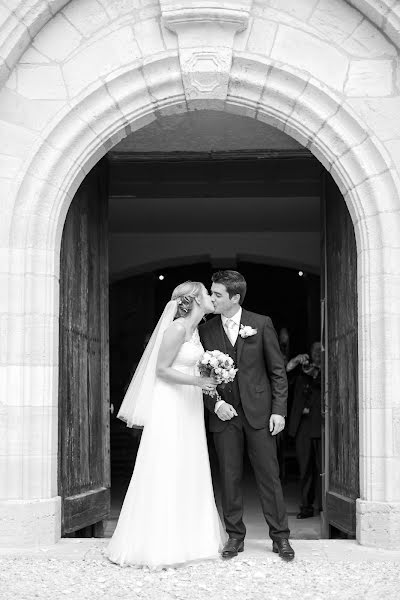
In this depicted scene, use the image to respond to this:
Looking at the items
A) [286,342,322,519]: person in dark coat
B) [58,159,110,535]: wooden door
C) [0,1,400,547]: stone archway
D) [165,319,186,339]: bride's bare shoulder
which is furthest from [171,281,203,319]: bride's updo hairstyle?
[286,342,322,519]: person in dark coat

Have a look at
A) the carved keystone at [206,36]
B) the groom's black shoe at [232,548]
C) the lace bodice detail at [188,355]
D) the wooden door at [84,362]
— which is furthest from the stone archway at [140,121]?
the lace bodice detail at [188,355]

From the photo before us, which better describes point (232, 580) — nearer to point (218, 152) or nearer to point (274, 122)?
point (274, 122)

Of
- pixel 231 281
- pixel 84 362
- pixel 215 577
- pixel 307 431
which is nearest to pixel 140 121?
pixel 231 281

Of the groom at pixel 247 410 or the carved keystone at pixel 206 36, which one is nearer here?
the groom at pixel 247 410

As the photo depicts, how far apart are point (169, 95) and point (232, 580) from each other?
322 centimetres

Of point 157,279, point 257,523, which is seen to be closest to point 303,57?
point 257,523

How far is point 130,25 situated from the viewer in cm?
596

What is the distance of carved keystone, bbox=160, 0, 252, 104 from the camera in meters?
5.82

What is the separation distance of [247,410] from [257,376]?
0.22 meters

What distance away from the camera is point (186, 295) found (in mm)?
5285

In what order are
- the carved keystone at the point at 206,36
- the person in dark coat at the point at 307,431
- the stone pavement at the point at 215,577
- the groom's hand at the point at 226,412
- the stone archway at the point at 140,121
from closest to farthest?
1. the stone pavement at the point at 215,577
2. the groom's hand at the point at 226,412
3. the stone archway at the point at 140,121
4. the carved keystone at the point at 206,36
5. the person in dark coat at the point at 307,431

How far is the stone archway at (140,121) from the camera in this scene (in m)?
5.67

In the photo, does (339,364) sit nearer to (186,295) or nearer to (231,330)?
(231,330)

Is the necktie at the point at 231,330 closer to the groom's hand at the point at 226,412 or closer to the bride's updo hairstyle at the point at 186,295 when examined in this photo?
the bride's updo hairstyle at the point at 186,295
